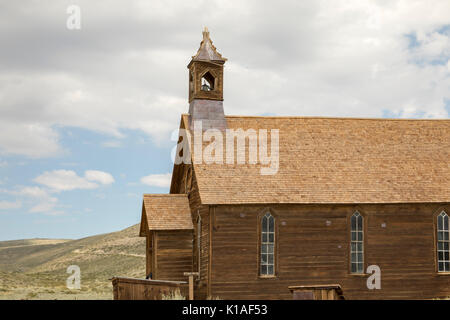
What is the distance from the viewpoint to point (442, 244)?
32688mm

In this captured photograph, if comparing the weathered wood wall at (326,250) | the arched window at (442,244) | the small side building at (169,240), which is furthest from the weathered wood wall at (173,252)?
the arched window at (442,244)

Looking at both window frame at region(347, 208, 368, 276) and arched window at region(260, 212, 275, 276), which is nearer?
arched window at region(260, 212, 275, 276)

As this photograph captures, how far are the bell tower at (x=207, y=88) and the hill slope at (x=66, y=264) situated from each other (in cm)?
1138

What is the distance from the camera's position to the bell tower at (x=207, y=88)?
35.5 m

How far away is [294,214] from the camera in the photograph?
104 ft

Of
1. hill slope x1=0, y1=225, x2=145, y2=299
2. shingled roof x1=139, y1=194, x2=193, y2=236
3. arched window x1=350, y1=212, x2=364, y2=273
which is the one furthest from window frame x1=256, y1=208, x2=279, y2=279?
hill slope x1=0, y1=225, x2=145, y2=299

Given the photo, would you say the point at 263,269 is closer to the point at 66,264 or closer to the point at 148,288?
the point at 148,288

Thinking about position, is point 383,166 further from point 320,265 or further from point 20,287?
point 20,287

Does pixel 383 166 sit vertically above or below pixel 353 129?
below

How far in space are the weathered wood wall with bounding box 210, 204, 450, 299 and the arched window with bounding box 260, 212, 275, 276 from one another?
0.24m

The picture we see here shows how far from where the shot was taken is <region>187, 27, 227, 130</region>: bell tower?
1396 inches

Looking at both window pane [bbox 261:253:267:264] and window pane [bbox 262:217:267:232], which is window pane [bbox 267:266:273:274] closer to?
window pane [bbox 261:253:267:264]
